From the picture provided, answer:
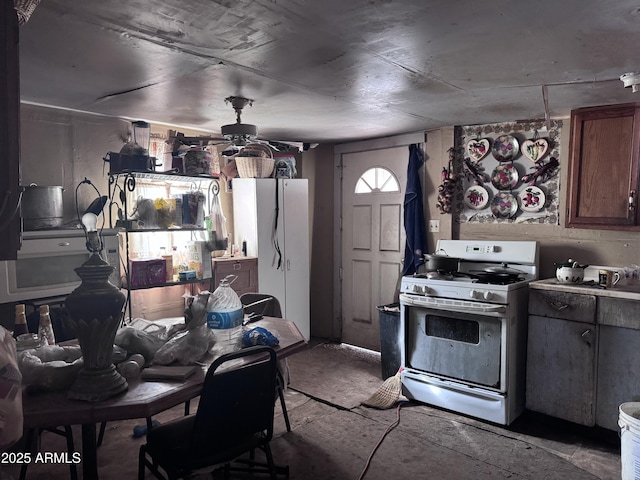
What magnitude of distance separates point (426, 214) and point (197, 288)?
214 cm

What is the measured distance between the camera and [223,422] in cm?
169

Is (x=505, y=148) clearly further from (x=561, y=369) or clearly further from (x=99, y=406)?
(x=99, y=406)

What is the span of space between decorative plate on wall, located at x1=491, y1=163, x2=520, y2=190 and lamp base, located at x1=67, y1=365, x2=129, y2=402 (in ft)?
10.4

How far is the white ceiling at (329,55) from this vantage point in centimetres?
160

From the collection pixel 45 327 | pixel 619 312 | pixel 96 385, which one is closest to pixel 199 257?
pixel 45 327

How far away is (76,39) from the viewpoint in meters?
1.84

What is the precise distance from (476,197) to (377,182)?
Result: 102 centimetres

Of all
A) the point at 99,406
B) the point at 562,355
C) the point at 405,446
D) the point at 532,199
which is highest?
the point at 532,199

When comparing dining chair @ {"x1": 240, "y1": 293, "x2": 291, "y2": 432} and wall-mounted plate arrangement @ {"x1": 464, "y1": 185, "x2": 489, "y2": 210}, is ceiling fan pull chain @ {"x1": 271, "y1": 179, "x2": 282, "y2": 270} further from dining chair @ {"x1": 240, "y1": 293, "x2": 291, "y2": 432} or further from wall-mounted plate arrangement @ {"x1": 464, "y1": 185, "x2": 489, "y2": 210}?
wall-mounted plate arrangement @ {"x1": 464, "y1": 185, "x2": 489, "y2": 210}

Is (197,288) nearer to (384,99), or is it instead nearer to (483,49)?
(384,99)

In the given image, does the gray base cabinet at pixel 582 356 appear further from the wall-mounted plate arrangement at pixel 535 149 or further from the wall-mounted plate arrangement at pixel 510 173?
the wall-mounted plate arrangement at pixel 535 149

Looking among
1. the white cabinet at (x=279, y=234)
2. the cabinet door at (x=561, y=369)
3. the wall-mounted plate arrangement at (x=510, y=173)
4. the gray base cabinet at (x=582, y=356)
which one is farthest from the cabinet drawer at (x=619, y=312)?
the white cabinet at (x=279, y=234)

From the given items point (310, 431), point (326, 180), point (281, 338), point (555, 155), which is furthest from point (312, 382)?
point (555, 155)

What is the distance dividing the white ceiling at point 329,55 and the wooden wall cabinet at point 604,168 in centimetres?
14
